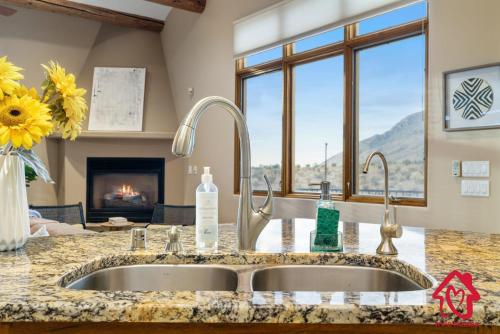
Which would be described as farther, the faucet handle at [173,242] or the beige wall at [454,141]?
the beige wall at [454,141]

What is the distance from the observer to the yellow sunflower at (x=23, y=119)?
102 cm

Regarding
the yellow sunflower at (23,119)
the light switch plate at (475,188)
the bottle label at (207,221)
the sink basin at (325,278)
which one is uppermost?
the yellow sunflower at (23,119)

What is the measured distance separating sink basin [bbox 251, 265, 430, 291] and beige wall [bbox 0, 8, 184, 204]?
5196 mm

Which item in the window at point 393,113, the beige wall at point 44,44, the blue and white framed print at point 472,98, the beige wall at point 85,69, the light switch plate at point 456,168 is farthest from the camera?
the beige wall at point 85,69

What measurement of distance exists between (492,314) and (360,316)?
21cm

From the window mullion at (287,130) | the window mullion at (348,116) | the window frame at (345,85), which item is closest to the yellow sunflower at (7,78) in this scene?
the window frame at (345,85)

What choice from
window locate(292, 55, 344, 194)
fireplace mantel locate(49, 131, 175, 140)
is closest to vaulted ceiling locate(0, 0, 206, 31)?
fireplace mantel locate(49, 131, 175, 140)

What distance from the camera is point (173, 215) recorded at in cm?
413

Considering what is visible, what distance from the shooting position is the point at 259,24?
14.7ft

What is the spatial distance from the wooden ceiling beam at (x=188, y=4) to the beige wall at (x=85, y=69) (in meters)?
1.23

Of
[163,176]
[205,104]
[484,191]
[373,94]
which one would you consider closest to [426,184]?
[484,191]

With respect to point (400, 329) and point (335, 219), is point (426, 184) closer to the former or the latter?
point (335, 219)

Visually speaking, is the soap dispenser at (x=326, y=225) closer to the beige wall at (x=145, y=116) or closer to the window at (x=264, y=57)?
the window at (x=264, y=57)

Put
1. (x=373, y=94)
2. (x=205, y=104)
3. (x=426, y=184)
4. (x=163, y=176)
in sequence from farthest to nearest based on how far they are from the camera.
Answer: (x=163, y=176) < (x=373, y=94) < (x=426, y=184) < (x=205, y=104)
